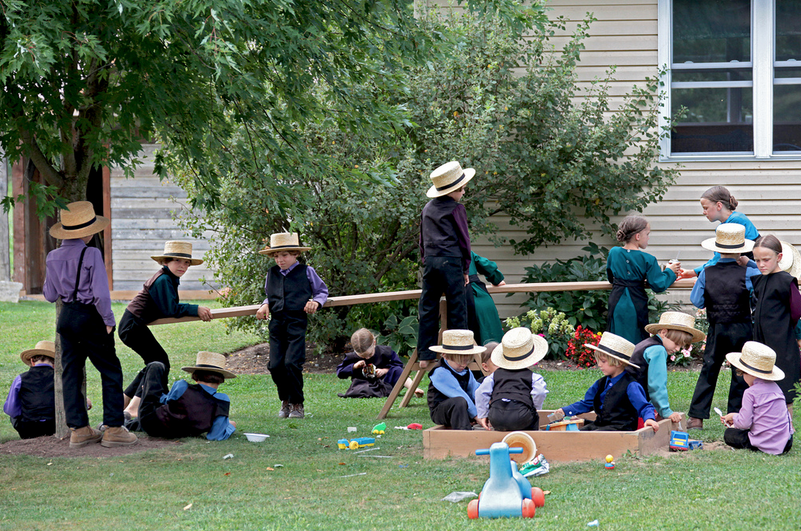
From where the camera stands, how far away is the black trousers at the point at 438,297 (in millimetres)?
7055

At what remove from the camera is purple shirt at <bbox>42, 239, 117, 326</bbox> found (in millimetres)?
6566

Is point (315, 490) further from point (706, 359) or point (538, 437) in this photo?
point (706, 359)

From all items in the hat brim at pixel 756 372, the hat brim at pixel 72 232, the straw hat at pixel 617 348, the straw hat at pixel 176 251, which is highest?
the hat brim at pixel 72 232

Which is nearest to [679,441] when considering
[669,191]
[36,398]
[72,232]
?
[72,232]

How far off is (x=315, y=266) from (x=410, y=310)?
5.04ft

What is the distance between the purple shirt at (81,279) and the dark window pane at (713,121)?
8.57m

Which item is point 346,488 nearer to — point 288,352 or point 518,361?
point 518,361

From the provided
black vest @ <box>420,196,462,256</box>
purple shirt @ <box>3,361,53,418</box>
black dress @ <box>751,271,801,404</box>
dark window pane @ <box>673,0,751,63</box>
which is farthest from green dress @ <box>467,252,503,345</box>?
dark window pane @ <box>673,0,751,63</box>

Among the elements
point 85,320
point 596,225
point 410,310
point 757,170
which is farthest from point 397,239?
point 85,320

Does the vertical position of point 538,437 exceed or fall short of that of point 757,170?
it falls short

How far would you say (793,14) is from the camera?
1195 cm

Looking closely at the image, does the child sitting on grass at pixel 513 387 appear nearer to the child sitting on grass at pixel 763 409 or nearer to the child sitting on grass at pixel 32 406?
the child sitting on grass at pixel 763 409

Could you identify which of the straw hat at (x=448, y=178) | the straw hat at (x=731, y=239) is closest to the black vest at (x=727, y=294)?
the straw hat at (x=731, y=239)

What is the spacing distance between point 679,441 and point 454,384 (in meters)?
1.70
